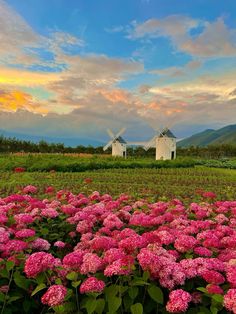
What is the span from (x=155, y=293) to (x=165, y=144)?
4641 cm

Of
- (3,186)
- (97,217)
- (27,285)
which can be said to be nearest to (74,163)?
(3,186)

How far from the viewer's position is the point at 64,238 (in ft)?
14.4

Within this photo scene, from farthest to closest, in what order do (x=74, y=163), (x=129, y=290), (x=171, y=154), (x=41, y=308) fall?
(x=171, y=154), (x=74, y=163), (x=41, y=308), (x=129, y=290)

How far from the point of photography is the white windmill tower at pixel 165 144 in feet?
157

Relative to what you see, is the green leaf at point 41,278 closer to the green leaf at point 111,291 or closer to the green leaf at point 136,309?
the green leaf at point 111,291

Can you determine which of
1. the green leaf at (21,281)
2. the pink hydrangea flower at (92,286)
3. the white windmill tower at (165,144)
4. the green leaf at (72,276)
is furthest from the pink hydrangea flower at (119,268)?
the white windmill tower at (165,144)

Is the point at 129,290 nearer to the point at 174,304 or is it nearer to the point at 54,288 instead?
the point at 174,304

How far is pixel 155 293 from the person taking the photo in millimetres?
2486

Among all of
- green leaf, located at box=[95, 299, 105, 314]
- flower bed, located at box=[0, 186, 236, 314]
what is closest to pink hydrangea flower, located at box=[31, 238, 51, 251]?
flower bed, located at box=[0, 186, 236, 314]

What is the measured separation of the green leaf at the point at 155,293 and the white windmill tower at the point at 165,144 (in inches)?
1762

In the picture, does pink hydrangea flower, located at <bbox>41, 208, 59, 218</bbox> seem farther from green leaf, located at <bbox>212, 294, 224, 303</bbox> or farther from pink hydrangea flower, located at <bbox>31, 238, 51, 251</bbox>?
green leaf, located at <bbox>212, 294, 224, 303</bbox>

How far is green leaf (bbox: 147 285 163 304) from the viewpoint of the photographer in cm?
246

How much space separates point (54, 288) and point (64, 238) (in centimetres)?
200

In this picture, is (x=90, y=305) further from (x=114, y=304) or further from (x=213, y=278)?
(x=213, y=278)
